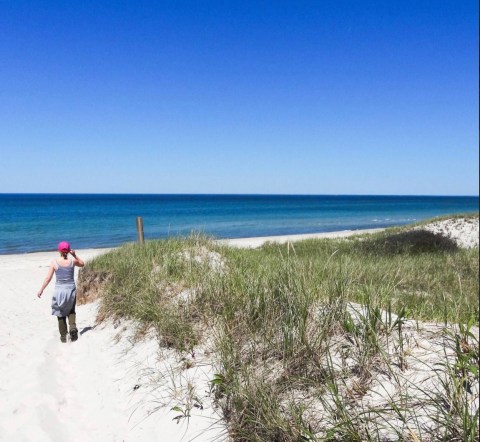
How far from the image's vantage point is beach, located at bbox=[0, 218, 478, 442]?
12.0ft

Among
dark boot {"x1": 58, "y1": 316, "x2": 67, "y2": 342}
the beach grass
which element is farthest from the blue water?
the beach grass

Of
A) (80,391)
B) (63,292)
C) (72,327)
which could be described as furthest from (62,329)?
(80,391)

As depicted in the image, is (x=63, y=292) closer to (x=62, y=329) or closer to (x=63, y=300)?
(x=63, y=300)

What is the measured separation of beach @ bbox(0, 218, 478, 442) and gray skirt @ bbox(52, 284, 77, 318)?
0.60 meters

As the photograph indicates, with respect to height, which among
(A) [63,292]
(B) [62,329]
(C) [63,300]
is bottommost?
(B) [62,329]

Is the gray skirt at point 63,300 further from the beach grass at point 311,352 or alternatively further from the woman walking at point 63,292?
the beach grass at point 311,352

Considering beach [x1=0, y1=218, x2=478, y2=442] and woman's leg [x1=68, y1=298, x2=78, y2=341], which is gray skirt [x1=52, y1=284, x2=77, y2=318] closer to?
woman's leg [x1=68, y1=298, x2=78, y2=341]

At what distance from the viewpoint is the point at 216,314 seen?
15.5ft

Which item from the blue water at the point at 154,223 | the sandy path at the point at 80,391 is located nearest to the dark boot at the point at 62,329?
the sandy path at the point at 80,391

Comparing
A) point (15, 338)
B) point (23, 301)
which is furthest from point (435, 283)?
point (23, 301)

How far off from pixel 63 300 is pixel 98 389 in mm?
2393

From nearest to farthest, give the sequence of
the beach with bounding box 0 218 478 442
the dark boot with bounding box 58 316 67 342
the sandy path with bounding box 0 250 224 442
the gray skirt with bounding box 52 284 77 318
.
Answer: the beach with bounding box 0 218 478 442 → the sandy path with bounding box 0 250 224 442 → the gray skirt with bounding box 52 284 77 318 → the dark boot with bounding box 58 316 67 342

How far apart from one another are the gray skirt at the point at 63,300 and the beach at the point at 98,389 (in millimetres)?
604

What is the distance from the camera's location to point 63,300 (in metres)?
6.54
